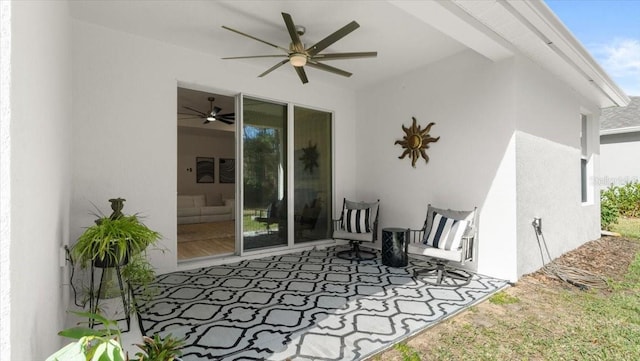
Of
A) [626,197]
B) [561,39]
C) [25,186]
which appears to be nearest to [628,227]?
[626,197]

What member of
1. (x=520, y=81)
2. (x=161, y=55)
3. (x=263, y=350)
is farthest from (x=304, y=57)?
(x=263, y=350)

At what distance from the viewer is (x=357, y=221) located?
4.63 metres

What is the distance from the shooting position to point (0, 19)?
724 mm

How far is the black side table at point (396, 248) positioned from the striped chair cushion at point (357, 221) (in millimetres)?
483

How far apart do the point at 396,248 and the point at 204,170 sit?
7.42 m

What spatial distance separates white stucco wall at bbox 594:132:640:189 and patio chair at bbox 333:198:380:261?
27.7ft

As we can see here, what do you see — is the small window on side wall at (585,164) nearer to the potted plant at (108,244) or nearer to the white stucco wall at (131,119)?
the white stucco wall at (131,119)

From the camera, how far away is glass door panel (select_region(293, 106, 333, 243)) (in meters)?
5.11

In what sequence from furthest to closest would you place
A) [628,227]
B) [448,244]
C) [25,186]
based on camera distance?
[628,227]
[448,244]
[25,186]

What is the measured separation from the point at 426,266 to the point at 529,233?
1.32m

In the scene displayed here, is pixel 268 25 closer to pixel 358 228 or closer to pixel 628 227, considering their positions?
pixel 358 228

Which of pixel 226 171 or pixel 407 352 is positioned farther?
pixel 226 171

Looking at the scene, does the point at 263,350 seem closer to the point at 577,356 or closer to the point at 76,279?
the point at 577,356

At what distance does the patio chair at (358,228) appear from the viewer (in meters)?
4.50
